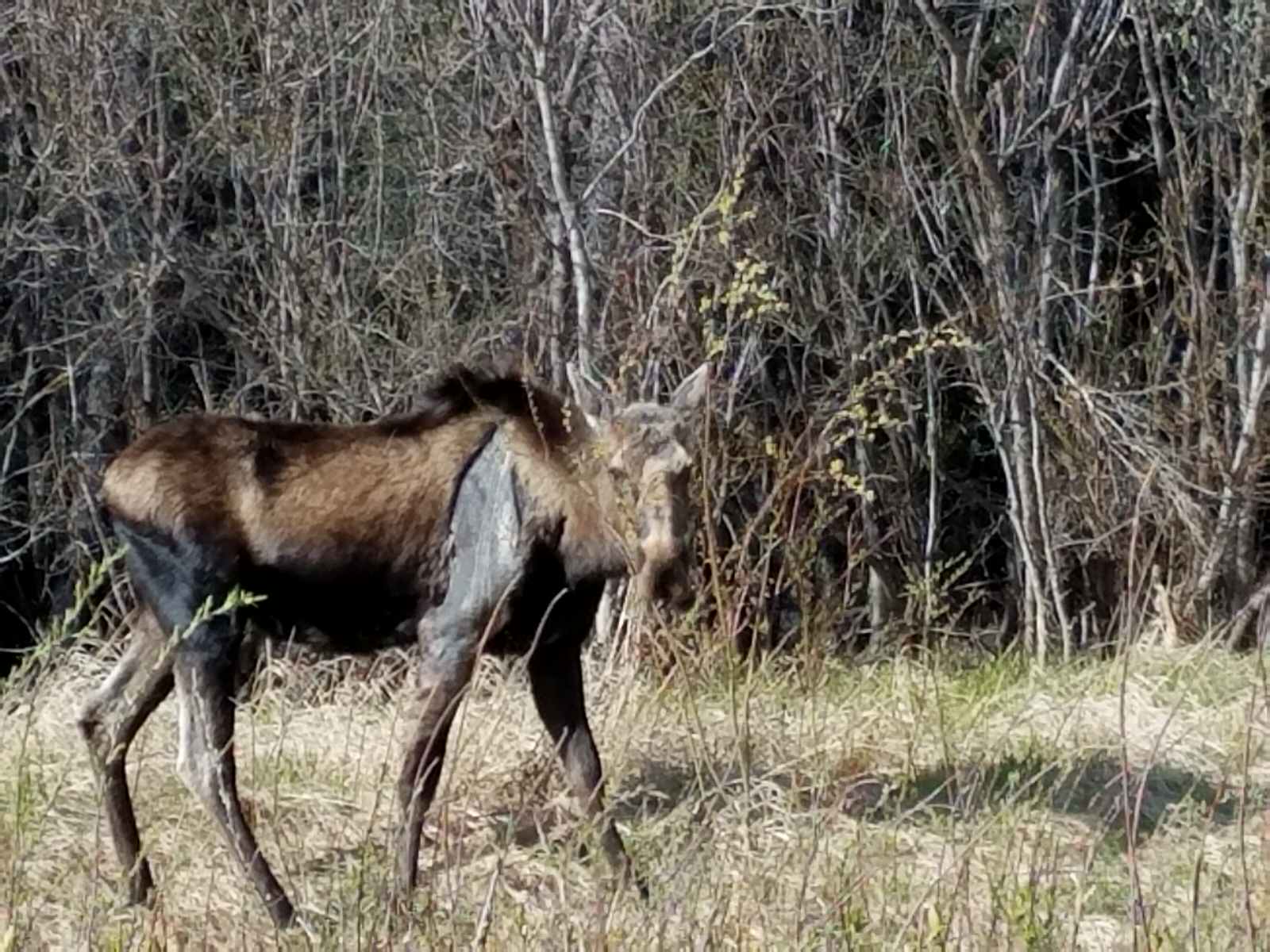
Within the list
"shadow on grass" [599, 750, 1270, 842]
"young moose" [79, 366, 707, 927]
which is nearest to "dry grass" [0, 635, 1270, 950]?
"shadow on grass" [599, 750, 1270, 842]

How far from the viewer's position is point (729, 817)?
685 cm

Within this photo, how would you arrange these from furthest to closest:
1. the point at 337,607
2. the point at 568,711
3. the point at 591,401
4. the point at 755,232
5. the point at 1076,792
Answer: the point at 755,232 → the point at 1076,792 → the point at 568,711 → the point at 337,607 → the point at 591,401

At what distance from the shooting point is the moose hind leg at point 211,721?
6367 mm

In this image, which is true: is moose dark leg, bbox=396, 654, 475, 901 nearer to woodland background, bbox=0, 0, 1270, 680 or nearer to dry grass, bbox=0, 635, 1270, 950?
dry grass, bbox=0, 635, 1270, 950

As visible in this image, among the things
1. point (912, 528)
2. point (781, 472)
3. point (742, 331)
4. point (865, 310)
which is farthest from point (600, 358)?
point (781, 472)

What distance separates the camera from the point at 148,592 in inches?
259

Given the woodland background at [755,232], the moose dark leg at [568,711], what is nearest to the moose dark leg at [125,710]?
the moose dark leg at [568,711]

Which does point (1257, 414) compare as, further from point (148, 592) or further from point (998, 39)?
point (148, 592)

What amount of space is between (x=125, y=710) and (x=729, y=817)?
81.3 inches

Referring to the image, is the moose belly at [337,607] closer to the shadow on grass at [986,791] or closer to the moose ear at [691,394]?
the shadow on grass at [986,791]

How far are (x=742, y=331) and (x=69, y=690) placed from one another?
4.71 m

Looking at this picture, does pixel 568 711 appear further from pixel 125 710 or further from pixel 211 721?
pixel 125 710

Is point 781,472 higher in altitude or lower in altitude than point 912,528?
higher

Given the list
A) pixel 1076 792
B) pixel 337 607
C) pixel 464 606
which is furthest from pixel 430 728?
pixel 1076 792
